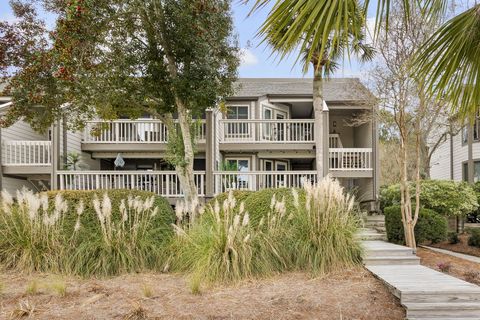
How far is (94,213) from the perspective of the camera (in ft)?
26.6

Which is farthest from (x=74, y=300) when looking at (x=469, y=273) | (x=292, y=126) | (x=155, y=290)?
(x=292, y=126)

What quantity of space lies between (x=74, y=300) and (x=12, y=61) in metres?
7.53

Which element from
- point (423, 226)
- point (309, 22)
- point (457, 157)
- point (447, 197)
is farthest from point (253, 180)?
point (457, 157)

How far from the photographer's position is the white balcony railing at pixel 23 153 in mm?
14938

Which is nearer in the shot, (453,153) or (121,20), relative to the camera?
(121,20)

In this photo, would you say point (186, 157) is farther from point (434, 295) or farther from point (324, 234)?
point (434, 295)

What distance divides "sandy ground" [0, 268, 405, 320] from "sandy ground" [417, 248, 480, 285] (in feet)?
6.16

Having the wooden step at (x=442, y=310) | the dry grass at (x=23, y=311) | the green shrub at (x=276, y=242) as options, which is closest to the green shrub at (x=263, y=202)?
the green shrub at (x=276, y=242)

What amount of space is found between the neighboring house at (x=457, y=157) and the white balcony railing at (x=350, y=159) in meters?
5.15

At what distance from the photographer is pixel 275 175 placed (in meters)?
14.5

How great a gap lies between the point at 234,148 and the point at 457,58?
13.5 meters

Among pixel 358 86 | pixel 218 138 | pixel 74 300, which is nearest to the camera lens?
pixel 74 300

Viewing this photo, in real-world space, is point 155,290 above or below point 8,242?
below

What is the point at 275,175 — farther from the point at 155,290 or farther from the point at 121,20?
the point at 155,290
